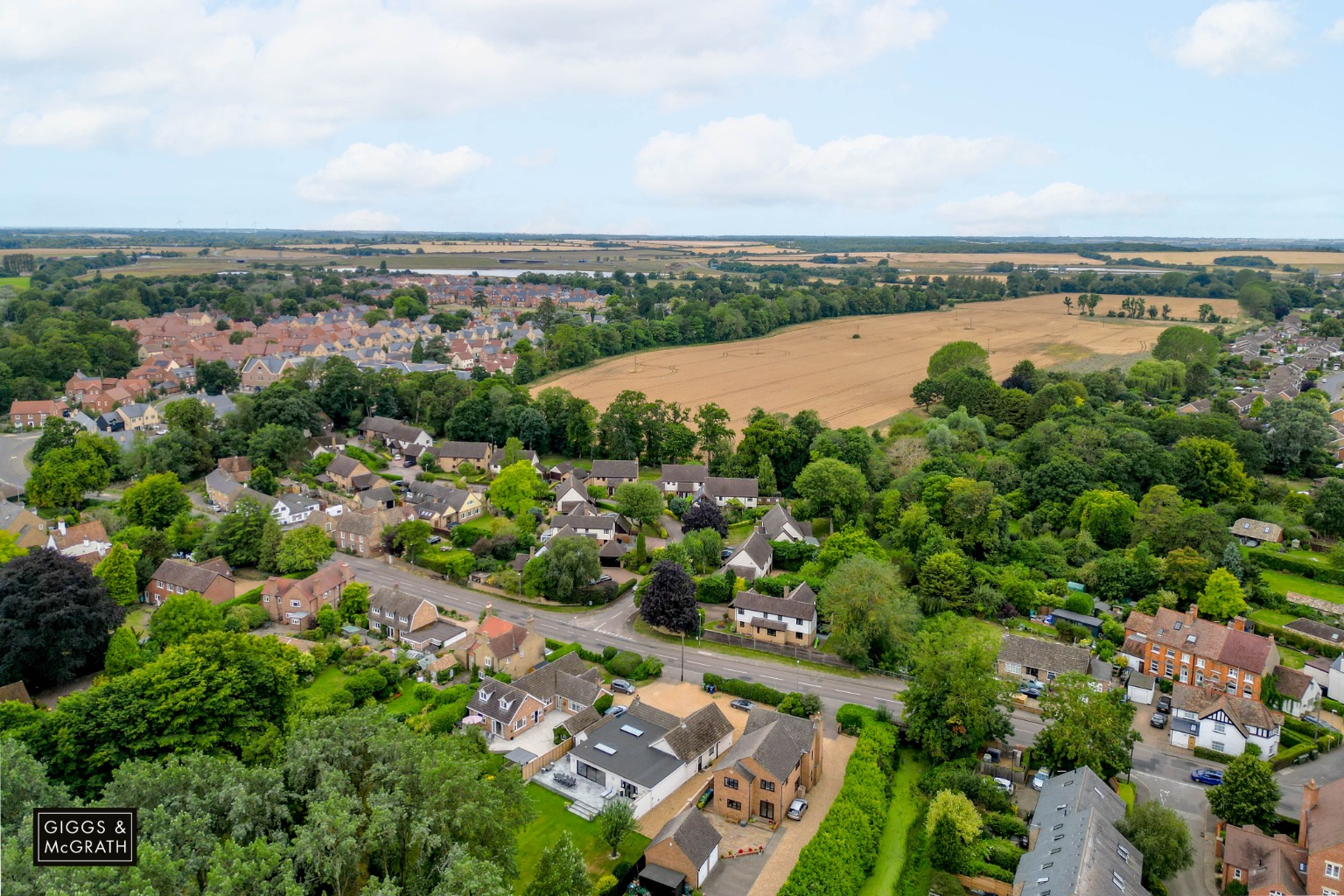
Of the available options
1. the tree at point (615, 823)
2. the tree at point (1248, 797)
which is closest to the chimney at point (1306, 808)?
the tree at point (1248, 797)

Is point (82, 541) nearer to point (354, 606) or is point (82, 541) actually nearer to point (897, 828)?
point (354, 606)

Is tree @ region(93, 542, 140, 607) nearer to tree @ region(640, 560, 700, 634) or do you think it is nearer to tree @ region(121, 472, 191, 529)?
tree @ region(121, 472, 191, 529)

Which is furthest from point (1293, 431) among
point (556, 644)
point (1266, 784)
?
point (556, 644)

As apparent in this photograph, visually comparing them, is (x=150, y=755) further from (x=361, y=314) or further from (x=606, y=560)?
(x=361, y=314)

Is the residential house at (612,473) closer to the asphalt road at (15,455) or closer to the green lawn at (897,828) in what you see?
the green lawn at (897,828)

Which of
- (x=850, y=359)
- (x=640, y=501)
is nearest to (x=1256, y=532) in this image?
(x=640, y=501)

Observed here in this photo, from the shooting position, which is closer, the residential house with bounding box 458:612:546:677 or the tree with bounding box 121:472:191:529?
the residential house with bounding box 458:612:546:677

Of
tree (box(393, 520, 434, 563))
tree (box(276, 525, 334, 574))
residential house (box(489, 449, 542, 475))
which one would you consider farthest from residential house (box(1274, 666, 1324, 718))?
tree (box(276, 525, 334, 574))
